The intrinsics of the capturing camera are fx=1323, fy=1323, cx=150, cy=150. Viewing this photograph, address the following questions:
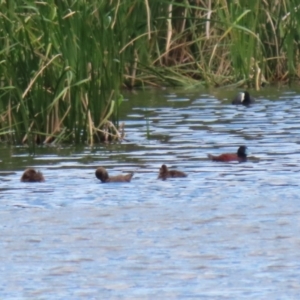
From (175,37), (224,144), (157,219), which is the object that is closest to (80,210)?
Result: (157,219)

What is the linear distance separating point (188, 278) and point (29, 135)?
17.9 feet

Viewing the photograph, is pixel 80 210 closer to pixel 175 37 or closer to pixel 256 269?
pixel 256 269

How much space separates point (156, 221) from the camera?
8.82m

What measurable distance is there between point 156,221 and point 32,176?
6.55 ft

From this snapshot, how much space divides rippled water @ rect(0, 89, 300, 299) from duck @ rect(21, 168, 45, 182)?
2.9 inches

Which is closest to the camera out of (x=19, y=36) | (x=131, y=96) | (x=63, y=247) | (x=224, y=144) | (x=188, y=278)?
(x=188, y=278)

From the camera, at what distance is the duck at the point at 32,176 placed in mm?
10531

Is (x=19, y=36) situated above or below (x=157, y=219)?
above

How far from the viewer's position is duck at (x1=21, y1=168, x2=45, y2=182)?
1053 centimetres

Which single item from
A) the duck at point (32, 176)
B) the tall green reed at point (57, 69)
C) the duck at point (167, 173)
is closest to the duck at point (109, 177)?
the duck at point (167, 173)

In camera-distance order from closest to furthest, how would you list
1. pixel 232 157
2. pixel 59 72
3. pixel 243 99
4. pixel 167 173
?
pixel 167 173 → pixel 232 157 → pixel 59 72 → pixel 243 99

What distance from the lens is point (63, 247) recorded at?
7992 millimetres

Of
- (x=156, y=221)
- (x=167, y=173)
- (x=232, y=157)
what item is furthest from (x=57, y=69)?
(x=156, y=221)

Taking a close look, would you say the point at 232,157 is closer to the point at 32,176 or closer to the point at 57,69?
the point at 57,69
